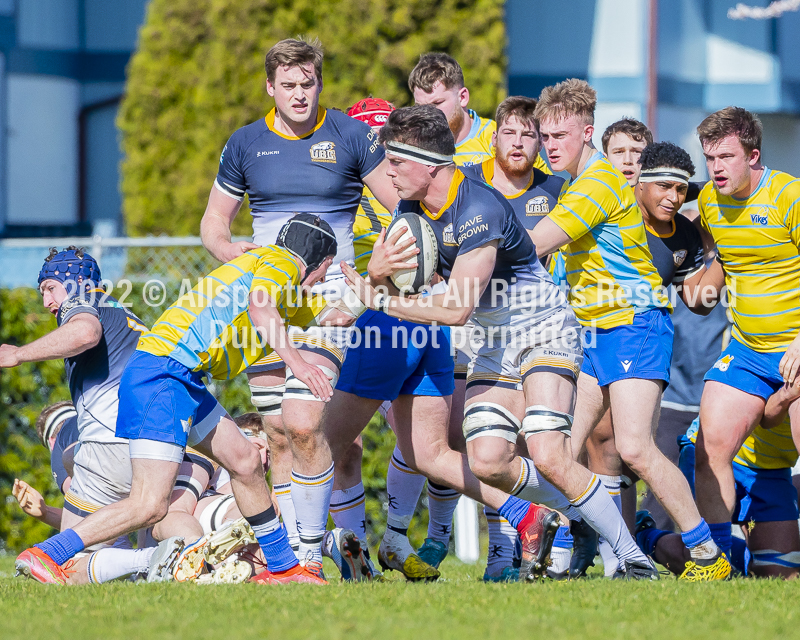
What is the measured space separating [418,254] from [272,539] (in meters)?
1.68

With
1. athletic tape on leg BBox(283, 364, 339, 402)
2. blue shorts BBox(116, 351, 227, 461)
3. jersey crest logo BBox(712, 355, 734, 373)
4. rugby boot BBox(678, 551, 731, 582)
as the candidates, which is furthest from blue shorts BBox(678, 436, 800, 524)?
blue shorts BBox(116, 351, 227, 461)

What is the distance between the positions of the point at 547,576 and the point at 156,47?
8.89 meters

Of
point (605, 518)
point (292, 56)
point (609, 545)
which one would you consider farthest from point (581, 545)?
point (292, 56)

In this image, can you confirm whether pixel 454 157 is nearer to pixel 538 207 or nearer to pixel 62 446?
pixel 538 207

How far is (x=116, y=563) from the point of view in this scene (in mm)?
5883

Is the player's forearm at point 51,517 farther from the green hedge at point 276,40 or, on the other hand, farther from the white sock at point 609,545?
the green hedge at point 276,40

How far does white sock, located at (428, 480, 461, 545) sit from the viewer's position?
637 centimetres

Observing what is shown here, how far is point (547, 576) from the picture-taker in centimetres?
574

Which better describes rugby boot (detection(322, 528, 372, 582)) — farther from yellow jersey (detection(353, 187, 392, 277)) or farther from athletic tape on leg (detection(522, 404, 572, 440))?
yellow jersey (detection(353, 187, 392, 277))

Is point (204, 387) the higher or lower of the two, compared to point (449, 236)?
lower

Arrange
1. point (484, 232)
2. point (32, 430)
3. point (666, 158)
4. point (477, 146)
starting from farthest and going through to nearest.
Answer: point (32, 430), point (477, 146), point (666, 158), point (484, 232)

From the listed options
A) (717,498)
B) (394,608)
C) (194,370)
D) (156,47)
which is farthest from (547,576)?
(156,47)

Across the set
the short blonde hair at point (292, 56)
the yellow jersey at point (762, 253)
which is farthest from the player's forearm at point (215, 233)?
the yellow jersey at point (762, 253)

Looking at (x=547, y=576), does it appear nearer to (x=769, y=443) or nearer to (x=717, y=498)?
(x=717, y=498)
